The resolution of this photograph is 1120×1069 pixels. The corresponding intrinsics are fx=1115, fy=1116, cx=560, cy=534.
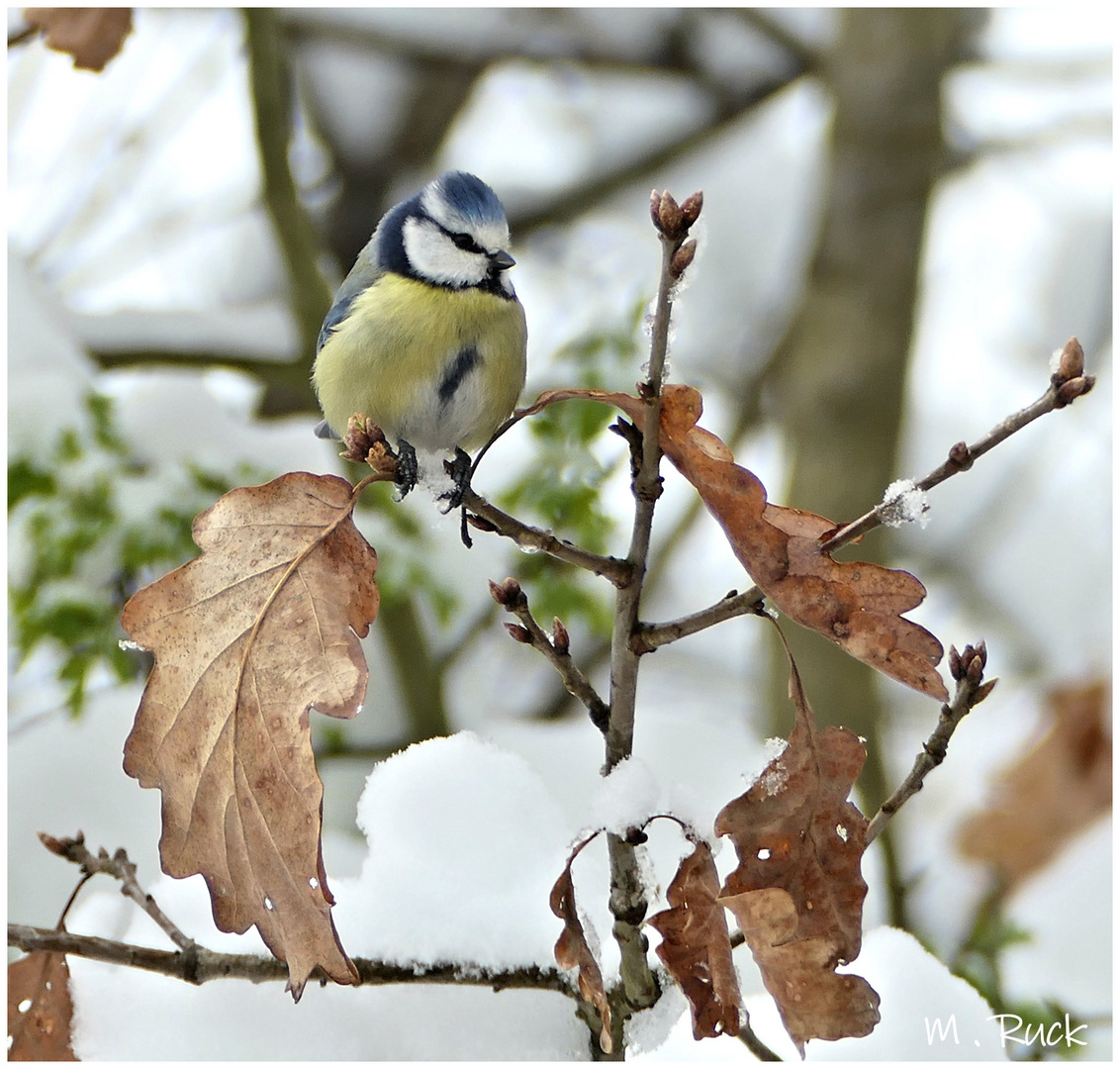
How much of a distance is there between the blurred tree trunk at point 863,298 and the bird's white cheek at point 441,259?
1.28 m

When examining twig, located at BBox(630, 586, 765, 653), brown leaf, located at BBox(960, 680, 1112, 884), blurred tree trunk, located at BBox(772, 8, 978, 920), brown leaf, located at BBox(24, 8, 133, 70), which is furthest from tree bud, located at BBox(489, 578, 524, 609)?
brown leaf, located at BBox(960, 680, 1112, 884)

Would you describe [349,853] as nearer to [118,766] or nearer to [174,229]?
[118,766]

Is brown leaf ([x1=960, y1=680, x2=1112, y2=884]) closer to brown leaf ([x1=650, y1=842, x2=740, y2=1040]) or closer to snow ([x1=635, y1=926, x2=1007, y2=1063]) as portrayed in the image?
snow ([x1=635, y1=926, x2=1007, y2=1063])

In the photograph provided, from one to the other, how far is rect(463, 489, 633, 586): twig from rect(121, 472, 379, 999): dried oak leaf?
0.10m

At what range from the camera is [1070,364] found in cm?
68

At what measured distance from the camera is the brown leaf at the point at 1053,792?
256cm

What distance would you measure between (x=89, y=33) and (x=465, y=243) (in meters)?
0.46

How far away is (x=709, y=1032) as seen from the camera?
68 centimetres

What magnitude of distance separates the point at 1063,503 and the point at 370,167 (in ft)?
7.18

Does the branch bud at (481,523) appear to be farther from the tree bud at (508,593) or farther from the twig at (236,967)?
the twig at (236,967)

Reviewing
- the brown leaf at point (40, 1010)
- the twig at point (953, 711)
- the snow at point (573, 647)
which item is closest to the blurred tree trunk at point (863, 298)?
the snow at point (573, 647)

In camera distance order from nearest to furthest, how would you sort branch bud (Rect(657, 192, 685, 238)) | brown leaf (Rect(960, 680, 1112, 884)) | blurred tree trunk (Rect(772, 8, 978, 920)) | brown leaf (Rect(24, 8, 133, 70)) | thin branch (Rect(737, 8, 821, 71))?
branch bud (Rect(657, 192, 685, 238))
brown leaf (Rect(24, 8, 133, 70))
blurred tree trunk (Rect(772, 8, 978, 920))
brown leaf (Rect(960, 680, 1112, 884))
thin branch (Rect(737, 8, 821, 71))

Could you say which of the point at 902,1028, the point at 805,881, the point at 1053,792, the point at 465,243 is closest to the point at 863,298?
the point at 1053,792

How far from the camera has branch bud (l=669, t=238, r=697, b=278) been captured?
0.61 m
